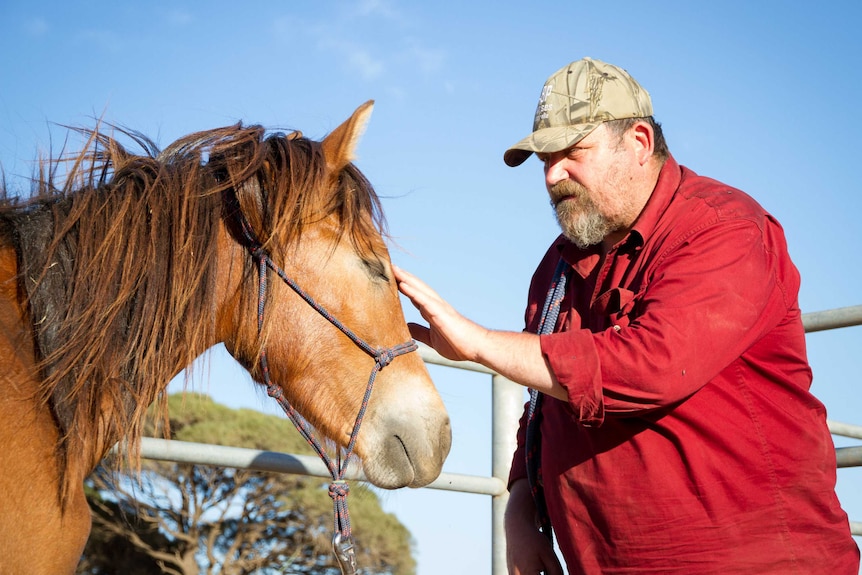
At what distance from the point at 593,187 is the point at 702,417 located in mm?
720

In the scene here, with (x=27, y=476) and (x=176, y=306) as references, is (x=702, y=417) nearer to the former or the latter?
(x=176, y=306)

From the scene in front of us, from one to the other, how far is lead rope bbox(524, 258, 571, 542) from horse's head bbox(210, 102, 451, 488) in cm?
27

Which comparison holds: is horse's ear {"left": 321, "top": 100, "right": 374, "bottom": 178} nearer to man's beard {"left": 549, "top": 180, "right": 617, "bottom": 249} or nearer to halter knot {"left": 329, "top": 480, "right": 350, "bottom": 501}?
man's beard {"left": 549, "top": 180, "right": 617, "bottom": 249}

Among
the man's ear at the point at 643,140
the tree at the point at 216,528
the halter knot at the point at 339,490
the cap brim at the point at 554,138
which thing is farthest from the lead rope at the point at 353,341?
the tree at the point at 216,528

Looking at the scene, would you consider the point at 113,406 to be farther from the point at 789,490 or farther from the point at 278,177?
the point at 789,490

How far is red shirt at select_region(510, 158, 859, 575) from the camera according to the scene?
188 cm

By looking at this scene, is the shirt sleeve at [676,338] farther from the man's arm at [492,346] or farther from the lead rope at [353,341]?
the lead rope at [353,341]

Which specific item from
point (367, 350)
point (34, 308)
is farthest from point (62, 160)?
point (367, 350)

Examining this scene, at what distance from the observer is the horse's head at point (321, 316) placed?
2.30 metres

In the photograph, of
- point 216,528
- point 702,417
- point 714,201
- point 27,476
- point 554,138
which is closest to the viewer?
point 27,476

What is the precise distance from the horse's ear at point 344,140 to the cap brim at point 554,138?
0.47m

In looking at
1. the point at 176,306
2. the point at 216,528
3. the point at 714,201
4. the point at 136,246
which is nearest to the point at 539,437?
the point at 714,201

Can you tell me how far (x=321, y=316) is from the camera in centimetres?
A: 232

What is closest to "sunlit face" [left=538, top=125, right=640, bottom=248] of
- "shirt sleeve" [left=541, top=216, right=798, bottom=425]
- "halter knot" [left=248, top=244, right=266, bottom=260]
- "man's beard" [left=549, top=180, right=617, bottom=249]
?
"man's beard" [left=549, top=180, right=617, bottom=249]
